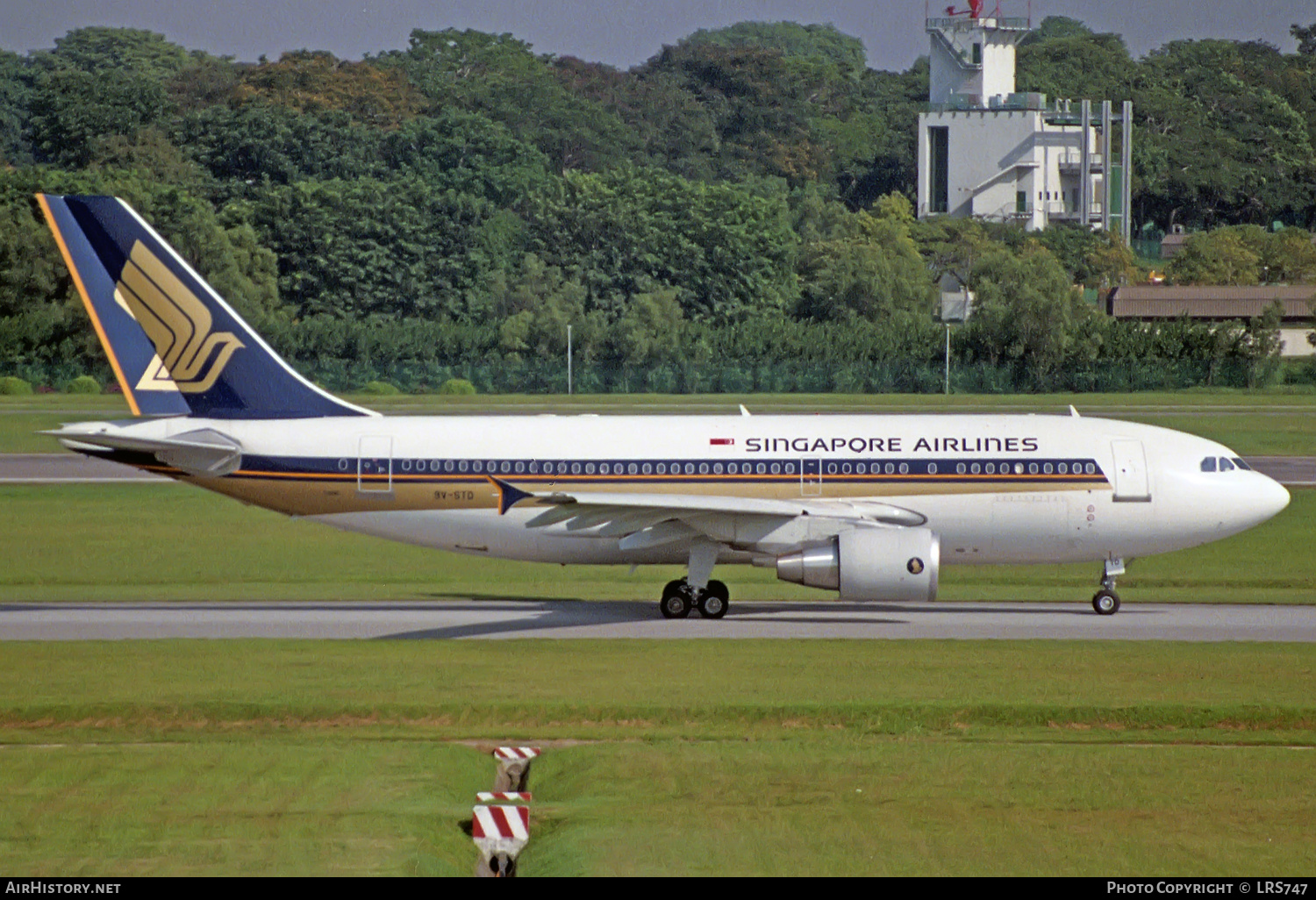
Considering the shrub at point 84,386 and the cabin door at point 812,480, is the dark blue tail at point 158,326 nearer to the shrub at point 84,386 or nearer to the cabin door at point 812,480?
the cabin door at point 812,480

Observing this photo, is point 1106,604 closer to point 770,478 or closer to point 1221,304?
point 770,478

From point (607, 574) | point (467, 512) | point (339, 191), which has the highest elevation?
point (339, 191)

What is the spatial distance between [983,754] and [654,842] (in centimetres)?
523

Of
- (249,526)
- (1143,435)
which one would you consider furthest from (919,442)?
(249,526)

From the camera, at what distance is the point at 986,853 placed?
52.5 feet

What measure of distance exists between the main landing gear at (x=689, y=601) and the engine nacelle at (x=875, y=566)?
2.35 meters

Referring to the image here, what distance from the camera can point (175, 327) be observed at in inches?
1314

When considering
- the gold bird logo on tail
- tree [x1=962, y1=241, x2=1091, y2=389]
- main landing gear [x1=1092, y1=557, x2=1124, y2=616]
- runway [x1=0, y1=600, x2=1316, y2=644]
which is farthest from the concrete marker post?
tree [x1=962, y1=241, x2=1091, y2=389]

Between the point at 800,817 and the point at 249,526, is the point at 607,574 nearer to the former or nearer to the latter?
the point at 249,526

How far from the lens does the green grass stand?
3703 centimetres

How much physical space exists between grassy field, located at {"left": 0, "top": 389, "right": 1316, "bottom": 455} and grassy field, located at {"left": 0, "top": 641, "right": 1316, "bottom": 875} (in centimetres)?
5095

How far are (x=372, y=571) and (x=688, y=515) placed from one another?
12.6 metres

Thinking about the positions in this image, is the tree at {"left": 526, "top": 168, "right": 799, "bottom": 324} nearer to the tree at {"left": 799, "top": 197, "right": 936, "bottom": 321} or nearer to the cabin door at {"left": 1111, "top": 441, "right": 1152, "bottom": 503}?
the tree at {"left": 799, "top": 197, "right": 936, "bottom": 321}

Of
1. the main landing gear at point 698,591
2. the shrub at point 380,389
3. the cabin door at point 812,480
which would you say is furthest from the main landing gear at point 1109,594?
the shrub at point 380,389
